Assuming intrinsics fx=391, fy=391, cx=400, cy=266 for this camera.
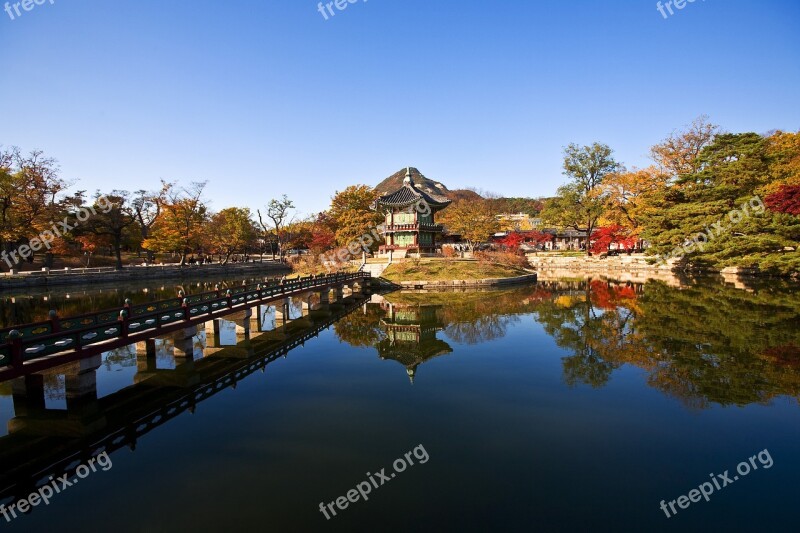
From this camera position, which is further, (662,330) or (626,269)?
(626,269)

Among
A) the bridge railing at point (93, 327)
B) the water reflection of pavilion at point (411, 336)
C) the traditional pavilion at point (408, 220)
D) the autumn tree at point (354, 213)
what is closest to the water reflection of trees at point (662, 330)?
the water reflection of pavilion at point (411, 336)

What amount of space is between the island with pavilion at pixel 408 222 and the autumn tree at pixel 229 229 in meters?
28.0

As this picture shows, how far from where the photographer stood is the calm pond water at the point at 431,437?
669cm

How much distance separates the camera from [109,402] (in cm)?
1156

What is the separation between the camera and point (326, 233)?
61.8 metres

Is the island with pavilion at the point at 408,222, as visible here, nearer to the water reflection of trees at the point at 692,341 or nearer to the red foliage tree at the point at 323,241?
the red foliage tree at the point at 323,241

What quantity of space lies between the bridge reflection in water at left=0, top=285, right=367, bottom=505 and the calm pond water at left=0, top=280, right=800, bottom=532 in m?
0.08

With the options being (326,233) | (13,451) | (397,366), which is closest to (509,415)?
(397,366)

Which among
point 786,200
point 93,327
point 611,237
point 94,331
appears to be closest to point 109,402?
point 94,331

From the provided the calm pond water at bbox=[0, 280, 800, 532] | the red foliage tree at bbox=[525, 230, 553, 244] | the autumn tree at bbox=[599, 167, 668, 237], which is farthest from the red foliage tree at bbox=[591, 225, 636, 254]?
the calm pond water at bbox=[0, 280, 800, 532]

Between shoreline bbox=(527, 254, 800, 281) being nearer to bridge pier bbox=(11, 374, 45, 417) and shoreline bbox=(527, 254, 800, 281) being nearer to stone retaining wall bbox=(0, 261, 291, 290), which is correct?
stone retaining wall bbox=(0, 261, 291, 290)

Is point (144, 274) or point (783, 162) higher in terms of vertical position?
point (783, 162)

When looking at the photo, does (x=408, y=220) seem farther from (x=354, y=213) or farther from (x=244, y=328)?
(x=244, y=328)

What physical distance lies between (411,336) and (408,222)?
29542mm
